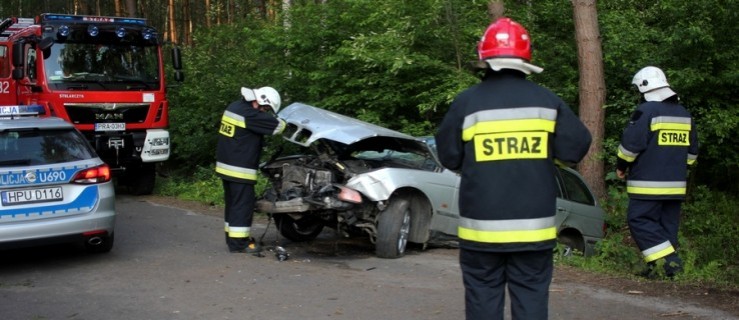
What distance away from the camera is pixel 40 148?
Result: 7648 millimetres

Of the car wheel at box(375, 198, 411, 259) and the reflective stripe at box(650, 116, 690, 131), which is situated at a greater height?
the reflective stripe at box(650, 116, 690, 131)

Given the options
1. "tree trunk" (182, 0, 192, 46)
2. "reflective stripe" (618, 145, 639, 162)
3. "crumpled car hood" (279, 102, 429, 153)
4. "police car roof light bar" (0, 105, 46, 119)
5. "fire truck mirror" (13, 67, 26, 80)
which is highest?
"tree trunk" (182, 0, 192, 46)

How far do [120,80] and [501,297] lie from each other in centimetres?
1080

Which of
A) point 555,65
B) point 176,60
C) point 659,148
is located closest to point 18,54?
point 176,60

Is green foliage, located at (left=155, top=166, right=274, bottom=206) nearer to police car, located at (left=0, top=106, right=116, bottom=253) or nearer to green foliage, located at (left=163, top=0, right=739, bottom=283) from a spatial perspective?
green foliage, located at (left=163, top=0, right=739, bottom=283)

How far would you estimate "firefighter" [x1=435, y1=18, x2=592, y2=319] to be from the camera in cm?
392

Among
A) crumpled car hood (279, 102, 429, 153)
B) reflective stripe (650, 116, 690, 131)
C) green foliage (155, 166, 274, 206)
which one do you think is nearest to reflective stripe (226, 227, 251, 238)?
crumpled car hood (279, 102, 429, 153)

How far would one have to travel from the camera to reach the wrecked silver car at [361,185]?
26.2ft

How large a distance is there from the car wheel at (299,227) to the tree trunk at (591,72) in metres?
4.15

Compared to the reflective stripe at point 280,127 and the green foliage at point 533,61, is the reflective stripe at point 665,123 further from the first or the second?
the reflective stripe at point 280,127

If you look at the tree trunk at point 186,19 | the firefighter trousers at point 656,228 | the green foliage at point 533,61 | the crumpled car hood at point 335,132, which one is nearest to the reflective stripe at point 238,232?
the crumpled car hood at point 335,132

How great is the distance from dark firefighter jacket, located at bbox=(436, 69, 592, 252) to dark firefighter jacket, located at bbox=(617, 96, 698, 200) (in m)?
3.65

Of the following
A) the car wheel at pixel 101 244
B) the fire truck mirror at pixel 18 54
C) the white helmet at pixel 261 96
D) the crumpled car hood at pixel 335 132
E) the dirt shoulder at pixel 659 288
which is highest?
the fire truck mirror at pixel 18 54

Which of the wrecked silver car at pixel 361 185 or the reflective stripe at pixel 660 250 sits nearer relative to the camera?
the reflective stripe at pixel 660 250
